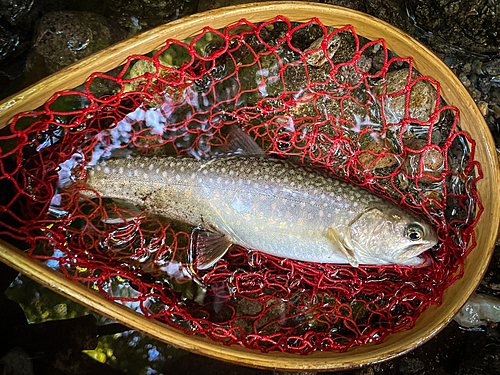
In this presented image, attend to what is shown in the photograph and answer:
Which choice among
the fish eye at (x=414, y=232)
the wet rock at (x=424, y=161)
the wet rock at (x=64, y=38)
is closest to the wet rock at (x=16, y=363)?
the wet rock at (x=64, y=38)

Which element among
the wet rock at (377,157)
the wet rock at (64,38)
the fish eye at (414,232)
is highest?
the wet rock at (64,38)

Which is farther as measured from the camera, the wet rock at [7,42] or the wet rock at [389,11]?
the wet rock at [389,11]

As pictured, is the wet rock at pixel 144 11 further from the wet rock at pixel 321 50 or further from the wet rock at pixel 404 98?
the wet rock at pixel 404 98

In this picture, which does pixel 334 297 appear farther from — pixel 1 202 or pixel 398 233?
pixel 1 202

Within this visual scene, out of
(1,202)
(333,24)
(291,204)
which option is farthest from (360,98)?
(1,202)

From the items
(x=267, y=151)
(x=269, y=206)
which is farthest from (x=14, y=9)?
(x=269, y=206)

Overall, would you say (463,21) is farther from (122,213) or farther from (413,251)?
(122,213)

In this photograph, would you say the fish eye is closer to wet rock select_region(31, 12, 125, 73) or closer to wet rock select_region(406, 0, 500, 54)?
wet rock select_region(406, 0, 500, 54)
